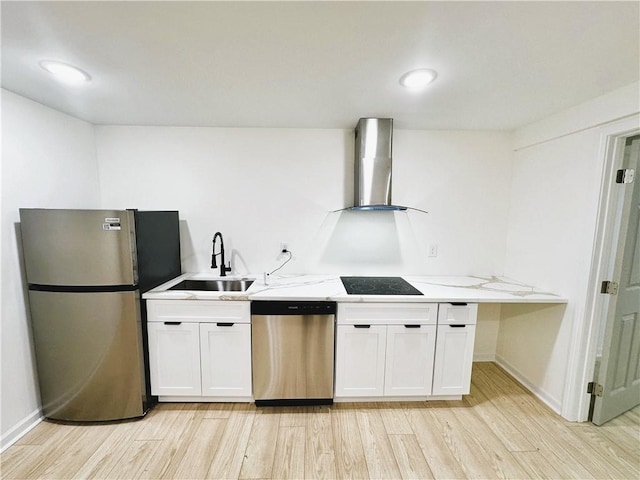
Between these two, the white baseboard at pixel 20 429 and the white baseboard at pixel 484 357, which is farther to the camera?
the white baseboard at pixel 484 357

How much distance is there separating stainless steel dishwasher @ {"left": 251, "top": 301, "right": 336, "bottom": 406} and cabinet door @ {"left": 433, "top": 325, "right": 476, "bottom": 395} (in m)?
0.83

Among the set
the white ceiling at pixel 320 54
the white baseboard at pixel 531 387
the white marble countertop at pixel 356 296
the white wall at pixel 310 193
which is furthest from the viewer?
the white wall at pixel 310 193

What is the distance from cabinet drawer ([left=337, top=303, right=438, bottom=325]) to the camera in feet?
6.28

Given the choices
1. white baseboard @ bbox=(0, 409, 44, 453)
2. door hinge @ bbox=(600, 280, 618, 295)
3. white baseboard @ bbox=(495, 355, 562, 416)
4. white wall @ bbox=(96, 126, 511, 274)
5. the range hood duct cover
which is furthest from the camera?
white wall @ bbox=(96, 126, 511, 274)

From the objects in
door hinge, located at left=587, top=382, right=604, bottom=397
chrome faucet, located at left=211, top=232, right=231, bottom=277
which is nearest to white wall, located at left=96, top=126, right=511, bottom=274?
chrome faucet, located at left=211, top=232, right=231, bottom=277

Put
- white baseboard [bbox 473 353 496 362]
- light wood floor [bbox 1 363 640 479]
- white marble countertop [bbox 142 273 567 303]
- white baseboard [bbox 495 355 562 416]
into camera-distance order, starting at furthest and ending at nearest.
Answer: white baseboard [bbox 473 353 496 362]
white baseboard [bbox 495 355 562 416]
white marble countertop [bbox 142 273 567 303]
light wood floor [bbox 1 363 640 479]

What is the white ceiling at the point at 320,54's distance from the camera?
3.33 feet

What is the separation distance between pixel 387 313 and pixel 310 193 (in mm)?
1284

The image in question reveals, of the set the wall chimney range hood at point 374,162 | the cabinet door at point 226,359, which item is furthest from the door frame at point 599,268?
the cabinet door at point 226,359

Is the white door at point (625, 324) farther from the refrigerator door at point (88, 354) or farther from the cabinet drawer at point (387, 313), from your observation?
the refrigerator door at point (88, 354)

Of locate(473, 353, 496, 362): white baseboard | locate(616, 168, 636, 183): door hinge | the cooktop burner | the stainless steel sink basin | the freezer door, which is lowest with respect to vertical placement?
locate(473, 353, 496, 362): white baseboard

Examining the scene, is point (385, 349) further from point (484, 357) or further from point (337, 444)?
point (484, 357)

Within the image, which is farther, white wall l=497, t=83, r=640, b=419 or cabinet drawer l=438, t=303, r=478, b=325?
cabinet drawer l=438, t=303, r=478, b=325

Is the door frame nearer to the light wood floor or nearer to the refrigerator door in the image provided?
the light wood floor
